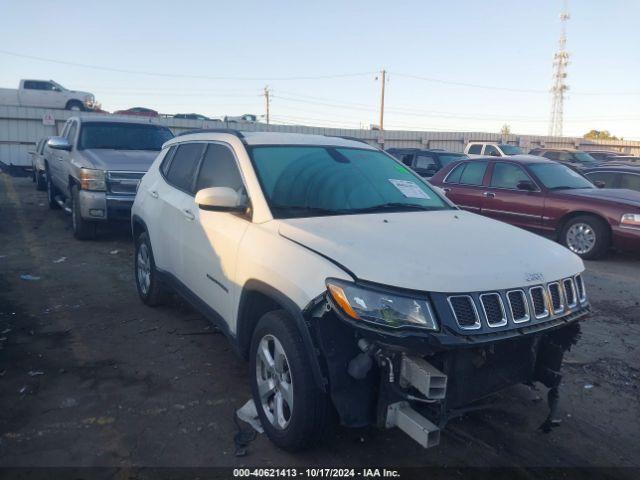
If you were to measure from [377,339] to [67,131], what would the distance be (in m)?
9.94

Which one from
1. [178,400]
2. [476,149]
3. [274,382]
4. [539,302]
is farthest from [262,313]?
[476,149]

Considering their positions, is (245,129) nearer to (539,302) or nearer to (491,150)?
(491,150)

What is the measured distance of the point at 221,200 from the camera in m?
3.53

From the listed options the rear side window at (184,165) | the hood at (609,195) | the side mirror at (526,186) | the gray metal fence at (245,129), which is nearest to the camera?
the rear side window at (184,165)

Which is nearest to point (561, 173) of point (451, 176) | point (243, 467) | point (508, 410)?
point (451, 176)

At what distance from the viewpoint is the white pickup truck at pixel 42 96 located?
87.4 ft

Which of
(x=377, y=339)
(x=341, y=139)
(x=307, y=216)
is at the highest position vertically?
(x=341, y=139)

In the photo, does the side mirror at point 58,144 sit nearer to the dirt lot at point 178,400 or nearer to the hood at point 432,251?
the dirt lot at point 178,400

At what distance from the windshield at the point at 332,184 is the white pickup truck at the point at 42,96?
26.1 metres

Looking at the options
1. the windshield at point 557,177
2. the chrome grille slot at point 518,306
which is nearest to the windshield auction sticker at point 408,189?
the chrome grille slot at point 518,306

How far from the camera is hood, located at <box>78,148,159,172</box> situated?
829 cm

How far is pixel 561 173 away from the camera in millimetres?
9562

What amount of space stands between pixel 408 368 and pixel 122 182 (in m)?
6.82

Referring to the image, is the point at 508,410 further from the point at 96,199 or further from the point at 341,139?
the point at 96,199
